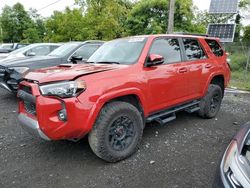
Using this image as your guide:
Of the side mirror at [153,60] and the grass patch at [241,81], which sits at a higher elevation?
the side mirror at [153,60]

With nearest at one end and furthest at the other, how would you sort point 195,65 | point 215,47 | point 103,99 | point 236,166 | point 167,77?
1. point 236,166
2. point 103,99
3. point 167,77
4. point 195,65
5. point 215,47

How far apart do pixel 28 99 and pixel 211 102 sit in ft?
12.6

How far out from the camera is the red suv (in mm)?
3082

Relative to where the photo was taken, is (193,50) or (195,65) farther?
(193,50)

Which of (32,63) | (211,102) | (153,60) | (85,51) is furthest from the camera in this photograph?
(85,51)

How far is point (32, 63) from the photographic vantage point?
267 inches

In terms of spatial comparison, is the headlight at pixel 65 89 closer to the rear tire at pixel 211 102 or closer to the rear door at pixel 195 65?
the rear door at pixel 195 65

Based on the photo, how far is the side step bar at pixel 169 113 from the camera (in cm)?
419

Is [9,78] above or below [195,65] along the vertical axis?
below

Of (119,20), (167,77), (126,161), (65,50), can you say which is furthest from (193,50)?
(119,20)

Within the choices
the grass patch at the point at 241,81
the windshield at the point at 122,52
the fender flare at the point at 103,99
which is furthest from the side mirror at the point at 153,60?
the grass patch at the point at 241,81

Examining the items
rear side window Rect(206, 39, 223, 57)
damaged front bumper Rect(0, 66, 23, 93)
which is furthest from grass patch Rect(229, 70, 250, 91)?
damaged front bumper Rect(0, 66, 23, 93)

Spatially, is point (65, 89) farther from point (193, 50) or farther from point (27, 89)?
point (193, 50)

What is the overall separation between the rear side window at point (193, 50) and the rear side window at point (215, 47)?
422 mm
